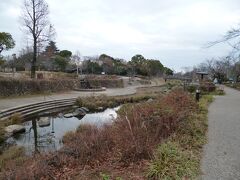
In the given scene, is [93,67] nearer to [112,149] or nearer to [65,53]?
[65,53]

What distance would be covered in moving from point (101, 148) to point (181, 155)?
2.11 meters

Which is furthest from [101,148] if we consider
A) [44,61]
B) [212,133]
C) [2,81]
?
A: [44,61]

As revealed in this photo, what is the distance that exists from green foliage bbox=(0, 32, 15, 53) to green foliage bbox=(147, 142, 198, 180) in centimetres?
2789

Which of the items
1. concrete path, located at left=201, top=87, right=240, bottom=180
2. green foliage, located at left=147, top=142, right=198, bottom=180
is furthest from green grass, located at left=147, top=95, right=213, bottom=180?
concrete path, located at left=201, top=87, right=240, bottom=180

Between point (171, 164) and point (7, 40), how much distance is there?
29.0 metres

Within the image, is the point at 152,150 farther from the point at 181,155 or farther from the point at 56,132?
the point at 56,132

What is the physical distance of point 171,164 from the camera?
4.99 meters

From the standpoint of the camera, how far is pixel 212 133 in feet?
27.1

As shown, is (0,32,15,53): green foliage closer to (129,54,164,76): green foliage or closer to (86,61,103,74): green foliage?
(86,61,103,74): green foliage

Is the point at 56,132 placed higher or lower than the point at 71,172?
lower

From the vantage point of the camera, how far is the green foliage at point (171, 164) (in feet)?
15.4

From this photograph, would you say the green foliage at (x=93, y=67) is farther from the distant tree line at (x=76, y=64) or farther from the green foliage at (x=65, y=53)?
the green foliage at (x=65, y=53)

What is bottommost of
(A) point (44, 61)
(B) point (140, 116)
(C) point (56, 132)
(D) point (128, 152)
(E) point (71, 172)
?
(C) point (56, 132)

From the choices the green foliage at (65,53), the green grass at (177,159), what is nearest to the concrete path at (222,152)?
the green grass at (177,159)
